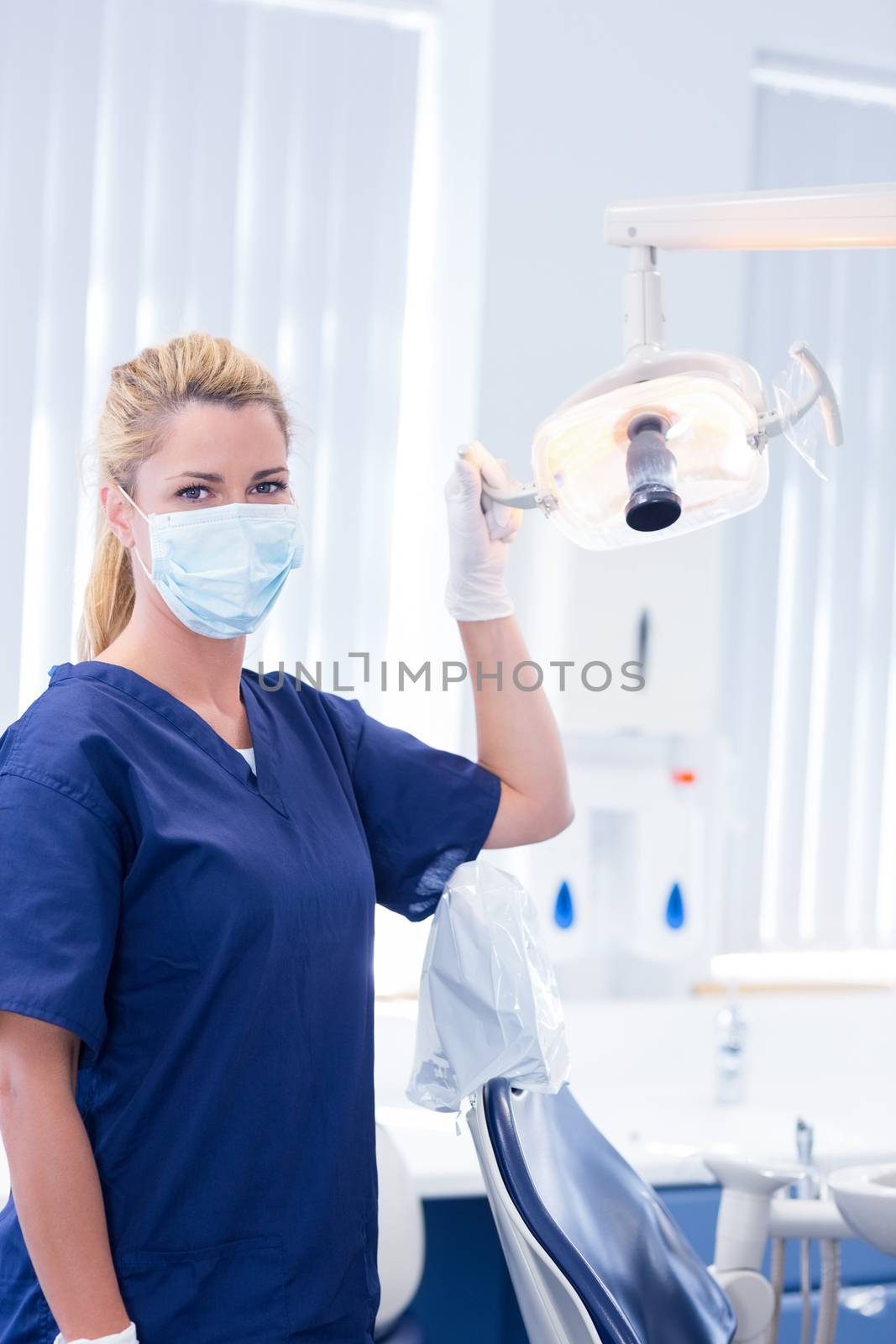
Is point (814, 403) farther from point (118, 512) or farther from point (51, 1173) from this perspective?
point (51, 1173)

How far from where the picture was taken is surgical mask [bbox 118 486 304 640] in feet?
3.83

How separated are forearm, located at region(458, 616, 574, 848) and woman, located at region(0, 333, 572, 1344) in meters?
0.18

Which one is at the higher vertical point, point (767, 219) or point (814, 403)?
point (767, 219)

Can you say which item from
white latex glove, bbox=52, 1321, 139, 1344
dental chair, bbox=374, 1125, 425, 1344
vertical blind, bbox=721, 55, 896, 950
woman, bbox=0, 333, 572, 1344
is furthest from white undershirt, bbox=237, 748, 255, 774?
vertical blind, bbox=721, 55, 896, 950

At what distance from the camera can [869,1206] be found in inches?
47.0

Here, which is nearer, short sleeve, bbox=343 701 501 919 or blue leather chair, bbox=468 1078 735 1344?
blue leather chair, bbox=468 1078 735 1344

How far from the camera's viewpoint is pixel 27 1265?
1.06 m

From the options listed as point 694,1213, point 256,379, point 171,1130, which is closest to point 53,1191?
point 171,1130

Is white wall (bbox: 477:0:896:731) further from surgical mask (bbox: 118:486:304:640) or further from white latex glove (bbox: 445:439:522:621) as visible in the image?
surgical mask (bbox: 118:486:304:640)

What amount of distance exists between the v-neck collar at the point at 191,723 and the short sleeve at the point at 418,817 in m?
0.16

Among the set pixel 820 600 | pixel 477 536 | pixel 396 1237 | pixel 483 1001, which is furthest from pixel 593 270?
pixel 396 1237

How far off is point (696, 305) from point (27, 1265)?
6.80 ft

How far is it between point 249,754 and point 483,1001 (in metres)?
0.35

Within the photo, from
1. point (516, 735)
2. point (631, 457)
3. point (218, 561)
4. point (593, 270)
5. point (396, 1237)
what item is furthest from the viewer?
point (593, 270)
